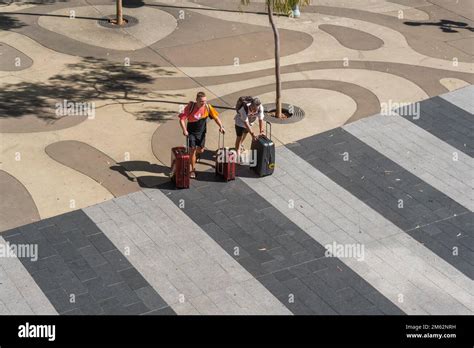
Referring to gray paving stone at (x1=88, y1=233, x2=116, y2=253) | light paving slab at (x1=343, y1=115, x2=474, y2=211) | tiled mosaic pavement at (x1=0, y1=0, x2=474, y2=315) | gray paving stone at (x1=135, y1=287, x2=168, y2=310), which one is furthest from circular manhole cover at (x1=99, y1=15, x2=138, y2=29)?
gray paving stone at (x1=135, y1=287, x2=168, y2=310)

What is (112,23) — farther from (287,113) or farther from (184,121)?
(184,121)

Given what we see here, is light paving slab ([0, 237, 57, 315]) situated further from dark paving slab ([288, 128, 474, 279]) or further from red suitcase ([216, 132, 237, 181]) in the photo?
dark paving slab ([288, 128, 474, 279])

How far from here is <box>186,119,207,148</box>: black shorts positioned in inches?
710

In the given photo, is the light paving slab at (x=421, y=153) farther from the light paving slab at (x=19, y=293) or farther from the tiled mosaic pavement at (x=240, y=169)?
the light paving slab at (x=19, y=293)

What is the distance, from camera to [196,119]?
17.9 meters

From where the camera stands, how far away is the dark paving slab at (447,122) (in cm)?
2044

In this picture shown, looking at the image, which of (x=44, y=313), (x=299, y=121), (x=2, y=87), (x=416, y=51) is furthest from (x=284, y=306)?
(x=416, y=51)

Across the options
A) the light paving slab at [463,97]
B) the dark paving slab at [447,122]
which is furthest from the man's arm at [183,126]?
the light paving slab at [463,97]

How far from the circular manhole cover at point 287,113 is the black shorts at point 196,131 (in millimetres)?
2976

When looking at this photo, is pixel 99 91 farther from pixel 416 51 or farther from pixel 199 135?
pixel 416 51

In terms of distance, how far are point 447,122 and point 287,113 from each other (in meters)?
3.78

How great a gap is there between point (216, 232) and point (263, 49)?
29.3ft

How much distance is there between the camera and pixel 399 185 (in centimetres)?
1856

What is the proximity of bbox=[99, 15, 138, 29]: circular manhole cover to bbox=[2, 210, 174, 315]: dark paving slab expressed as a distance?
31.6 feet
